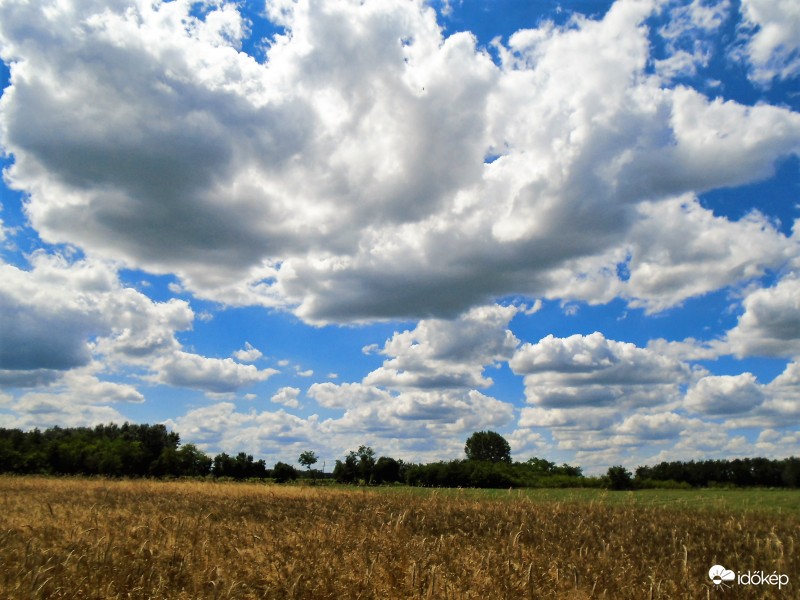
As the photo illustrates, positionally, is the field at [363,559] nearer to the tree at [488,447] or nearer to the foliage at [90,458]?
the foliage at [90,458]

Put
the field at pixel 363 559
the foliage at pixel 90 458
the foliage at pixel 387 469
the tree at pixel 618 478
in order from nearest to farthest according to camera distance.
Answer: the field at pixel 363 559 < the tree at pixel 618 478 < the foliage at pixel 90 458 < the foliage at pixel 387 469

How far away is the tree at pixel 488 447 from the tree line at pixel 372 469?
103 ft

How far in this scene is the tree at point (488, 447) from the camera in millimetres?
142625

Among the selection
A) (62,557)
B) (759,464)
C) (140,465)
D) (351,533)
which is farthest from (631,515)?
(140,465)

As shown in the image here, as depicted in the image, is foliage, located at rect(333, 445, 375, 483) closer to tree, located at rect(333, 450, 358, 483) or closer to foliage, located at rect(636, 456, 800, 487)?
tree, located at rect(333, 450, 358, 483)

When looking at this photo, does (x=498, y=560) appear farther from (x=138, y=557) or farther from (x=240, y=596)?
(x=138, y=557)

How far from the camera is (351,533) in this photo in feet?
35.9

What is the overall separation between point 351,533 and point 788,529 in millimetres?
12390

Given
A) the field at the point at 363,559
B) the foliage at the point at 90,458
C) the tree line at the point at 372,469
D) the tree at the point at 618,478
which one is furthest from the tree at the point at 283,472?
the field at the point at 363,559

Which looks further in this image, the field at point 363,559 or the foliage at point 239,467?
the foliage at point 239,467

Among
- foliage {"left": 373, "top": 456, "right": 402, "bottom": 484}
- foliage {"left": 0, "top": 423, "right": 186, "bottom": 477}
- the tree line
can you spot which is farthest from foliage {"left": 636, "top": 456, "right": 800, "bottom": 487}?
foliage {"left": 0, "top": 423, "right": 186, "bottom": 477}

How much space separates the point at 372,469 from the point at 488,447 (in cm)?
5929

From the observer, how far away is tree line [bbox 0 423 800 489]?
2857 inches

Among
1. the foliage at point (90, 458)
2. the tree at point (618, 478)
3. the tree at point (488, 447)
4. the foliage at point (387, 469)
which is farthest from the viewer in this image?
the tree at point (488, 447)
